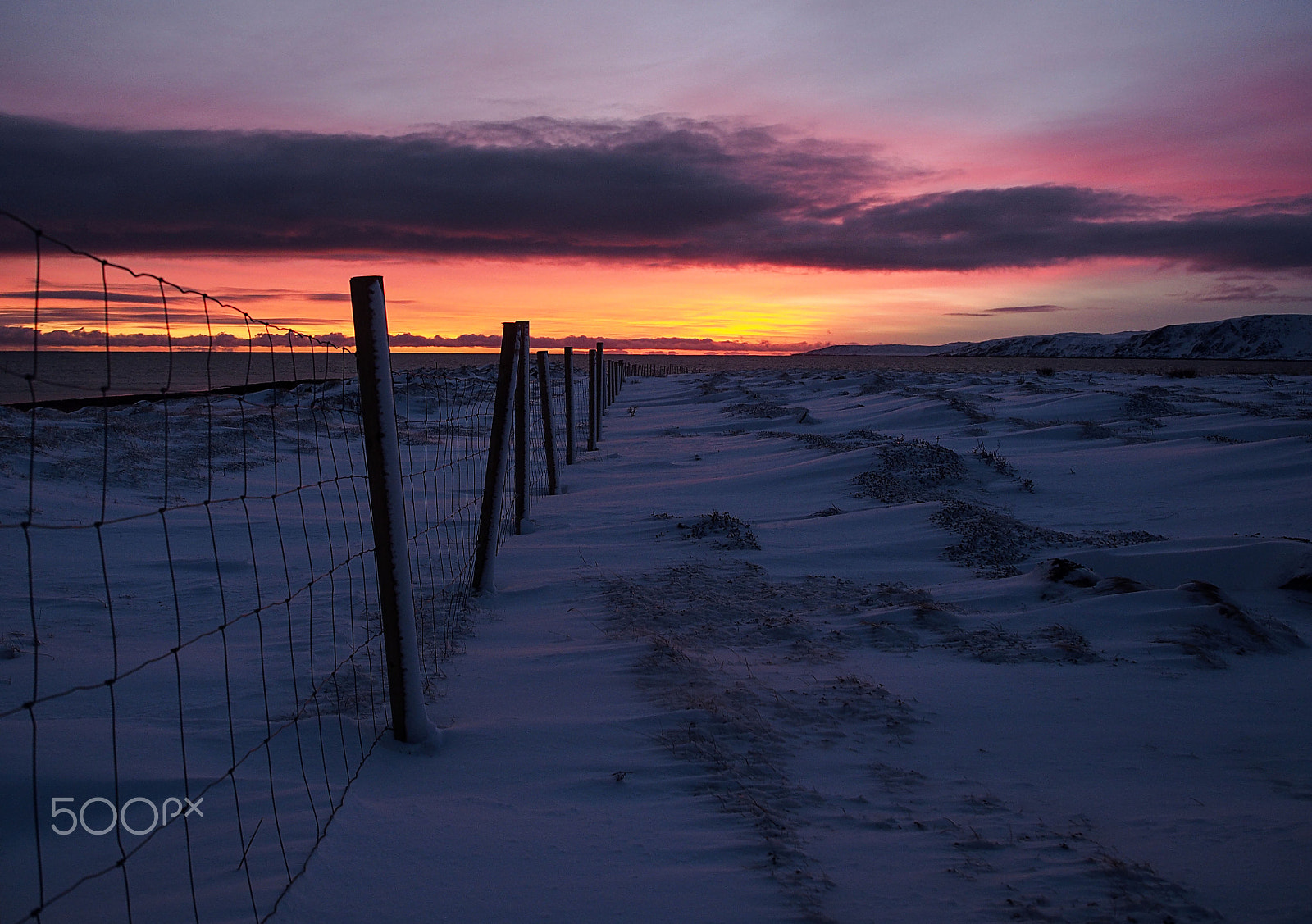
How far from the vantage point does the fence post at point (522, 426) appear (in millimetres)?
6070

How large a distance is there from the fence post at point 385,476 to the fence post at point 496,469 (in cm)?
212

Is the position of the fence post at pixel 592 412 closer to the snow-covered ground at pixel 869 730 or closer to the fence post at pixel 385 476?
the snow-covered ground at pixel 869 730

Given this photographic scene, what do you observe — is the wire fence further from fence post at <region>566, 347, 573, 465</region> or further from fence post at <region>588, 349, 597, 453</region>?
fence post at <region>588, 349, 597, 453</region>

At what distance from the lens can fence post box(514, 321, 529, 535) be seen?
6.07 m

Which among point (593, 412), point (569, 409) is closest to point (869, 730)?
point (569, 409)

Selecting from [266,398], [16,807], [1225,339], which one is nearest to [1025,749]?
[16,807]

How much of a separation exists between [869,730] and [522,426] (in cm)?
390

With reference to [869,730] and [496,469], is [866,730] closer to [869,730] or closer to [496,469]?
[869,730]

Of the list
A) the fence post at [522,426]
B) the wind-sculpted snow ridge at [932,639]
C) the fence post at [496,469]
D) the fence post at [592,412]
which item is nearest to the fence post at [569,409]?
the fence post at [592,412]

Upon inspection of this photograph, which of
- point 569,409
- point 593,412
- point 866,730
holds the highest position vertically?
point 569,409

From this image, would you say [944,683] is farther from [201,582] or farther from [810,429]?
[810,429]

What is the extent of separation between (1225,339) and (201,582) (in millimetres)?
146637

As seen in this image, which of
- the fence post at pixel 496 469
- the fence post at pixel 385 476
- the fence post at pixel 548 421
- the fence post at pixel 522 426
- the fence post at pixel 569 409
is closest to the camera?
the fence post at pixel 385 476

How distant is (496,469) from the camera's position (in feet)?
17.9
